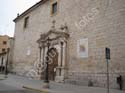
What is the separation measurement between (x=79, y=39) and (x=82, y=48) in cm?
83

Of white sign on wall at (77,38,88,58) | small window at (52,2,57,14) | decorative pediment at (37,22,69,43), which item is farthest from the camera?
small window at (52,2,57,14)

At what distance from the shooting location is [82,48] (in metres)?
13.8

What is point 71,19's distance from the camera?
15398 millimetres

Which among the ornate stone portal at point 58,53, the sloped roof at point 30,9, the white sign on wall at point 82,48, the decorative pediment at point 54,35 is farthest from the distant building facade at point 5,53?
the white sign on wall at point 82,48

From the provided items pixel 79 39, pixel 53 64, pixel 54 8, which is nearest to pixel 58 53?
pixel 53 64

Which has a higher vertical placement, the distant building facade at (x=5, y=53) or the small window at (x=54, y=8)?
the small window at (x=54, y=8)

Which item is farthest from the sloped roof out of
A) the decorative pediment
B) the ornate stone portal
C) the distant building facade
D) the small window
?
the ornate stone portal

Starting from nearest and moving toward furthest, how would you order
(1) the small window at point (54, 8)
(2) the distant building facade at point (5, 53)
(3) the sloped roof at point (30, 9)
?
1. (1) the small window at point (54, 8)
2. (3) the sloped roof at point (30, 9)
3. (2) the distant building facade at point (5, 53)

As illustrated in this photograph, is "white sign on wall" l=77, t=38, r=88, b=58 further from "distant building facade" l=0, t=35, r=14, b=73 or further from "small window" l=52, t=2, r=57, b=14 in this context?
"distant building facade" l=0, t=35, r=14, b=73

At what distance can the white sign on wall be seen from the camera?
1350 centimetres

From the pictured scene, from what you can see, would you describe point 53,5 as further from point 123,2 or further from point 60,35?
point 123,2

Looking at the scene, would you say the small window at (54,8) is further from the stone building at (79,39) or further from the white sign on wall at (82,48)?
the white sign on wall at (82,48)

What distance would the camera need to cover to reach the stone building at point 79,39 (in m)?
11.7

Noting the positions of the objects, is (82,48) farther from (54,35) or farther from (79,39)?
(54,35)
